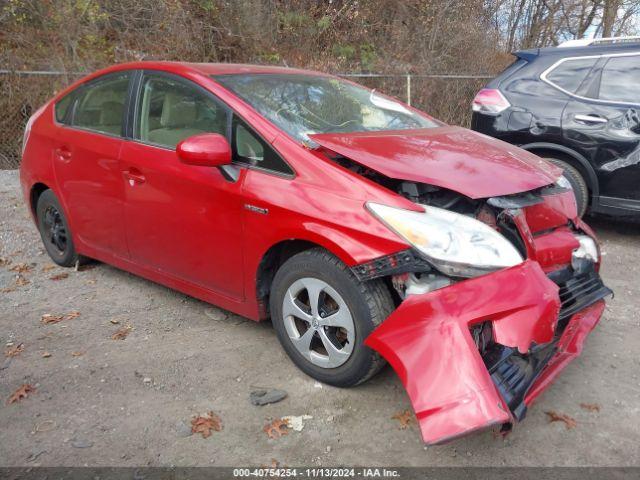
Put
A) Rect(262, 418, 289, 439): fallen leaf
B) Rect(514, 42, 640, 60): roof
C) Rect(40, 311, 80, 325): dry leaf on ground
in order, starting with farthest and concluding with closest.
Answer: Rect(514, 42, 640, 60): roof < Rect(40, 311, 80, 325): dry leaf on ground < Rect(262, 418, 289, 439): fallen leaf

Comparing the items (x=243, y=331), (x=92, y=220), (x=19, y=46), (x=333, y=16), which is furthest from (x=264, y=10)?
(x=243, y=331)

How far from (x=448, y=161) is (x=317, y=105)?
102 cm

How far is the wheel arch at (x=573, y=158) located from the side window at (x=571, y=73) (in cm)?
56

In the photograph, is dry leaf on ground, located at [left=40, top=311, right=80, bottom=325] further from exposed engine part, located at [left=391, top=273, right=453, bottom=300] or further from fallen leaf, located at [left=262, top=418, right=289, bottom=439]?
exposed engine part, located at [left=391, top=273, right=453, bottom=300]

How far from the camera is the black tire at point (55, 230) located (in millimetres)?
4484

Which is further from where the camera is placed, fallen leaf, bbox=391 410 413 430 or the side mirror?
the side mirror

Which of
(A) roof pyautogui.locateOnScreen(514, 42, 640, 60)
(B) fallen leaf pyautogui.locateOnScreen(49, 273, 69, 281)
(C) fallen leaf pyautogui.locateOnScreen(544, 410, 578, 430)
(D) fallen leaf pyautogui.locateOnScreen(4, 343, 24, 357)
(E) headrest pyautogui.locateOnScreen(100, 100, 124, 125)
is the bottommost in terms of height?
(B) fallen leaf pyautogui.locateOnScreen(49, 273, 69, 281)

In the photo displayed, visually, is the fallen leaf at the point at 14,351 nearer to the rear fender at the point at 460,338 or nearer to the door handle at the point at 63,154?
the door handle at the point at 63,154

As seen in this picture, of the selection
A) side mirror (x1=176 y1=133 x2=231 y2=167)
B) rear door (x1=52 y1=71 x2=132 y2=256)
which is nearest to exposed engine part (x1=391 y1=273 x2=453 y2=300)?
side mirror (x1=176 y1=133 x2=231 y2=167)

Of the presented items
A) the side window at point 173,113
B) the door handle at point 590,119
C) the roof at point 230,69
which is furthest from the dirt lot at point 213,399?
the door handle at point 590,119

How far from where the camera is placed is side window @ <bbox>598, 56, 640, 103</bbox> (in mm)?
5137

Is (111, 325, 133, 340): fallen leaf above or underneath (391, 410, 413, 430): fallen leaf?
underneath

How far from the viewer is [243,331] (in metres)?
3.61

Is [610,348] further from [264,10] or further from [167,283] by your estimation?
[264,10]
